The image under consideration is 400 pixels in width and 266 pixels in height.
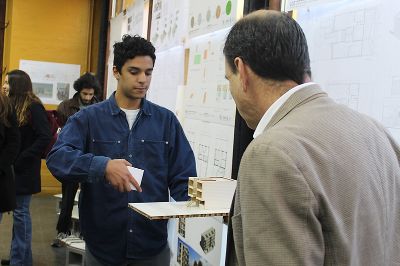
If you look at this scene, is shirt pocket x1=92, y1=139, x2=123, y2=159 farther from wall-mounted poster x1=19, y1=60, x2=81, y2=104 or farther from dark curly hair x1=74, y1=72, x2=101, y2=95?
Answer: wall-mounted poster x1=19, y1=60, x2=81, y2=104

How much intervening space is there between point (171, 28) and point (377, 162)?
2.97m

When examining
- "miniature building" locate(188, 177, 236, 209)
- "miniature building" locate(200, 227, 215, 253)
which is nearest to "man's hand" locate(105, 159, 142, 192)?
"miniature building" locate(188, 177, 236, 209)

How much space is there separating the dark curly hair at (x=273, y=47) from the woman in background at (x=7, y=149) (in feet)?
7.80

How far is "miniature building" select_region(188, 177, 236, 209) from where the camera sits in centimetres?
173

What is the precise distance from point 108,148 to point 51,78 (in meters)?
5.30

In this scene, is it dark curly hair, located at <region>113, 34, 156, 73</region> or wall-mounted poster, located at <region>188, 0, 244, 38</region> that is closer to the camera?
dark curly hair, located at <region>113, 34, 156, 73</region>

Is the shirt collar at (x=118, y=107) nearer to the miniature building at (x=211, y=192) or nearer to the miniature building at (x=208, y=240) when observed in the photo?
the miniature building at (x=211, y=192)

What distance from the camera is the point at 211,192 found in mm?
1755

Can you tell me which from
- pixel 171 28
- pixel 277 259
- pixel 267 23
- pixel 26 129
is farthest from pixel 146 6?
pixel 277 259

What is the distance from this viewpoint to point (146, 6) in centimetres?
451

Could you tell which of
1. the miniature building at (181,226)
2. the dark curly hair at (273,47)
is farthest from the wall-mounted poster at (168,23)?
the dark curly hair at (273,47)

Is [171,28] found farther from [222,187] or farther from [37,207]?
[37,207]

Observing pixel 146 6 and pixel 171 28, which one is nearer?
pixel 171 28

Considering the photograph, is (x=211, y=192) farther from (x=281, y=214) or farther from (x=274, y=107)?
(x=281, y=214)
